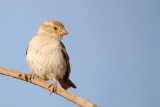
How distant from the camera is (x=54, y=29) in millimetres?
6719

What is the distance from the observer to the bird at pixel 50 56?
599cm

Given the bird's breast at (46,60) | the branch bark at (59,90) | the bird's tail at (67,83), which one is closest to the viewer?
the branch bark at (59,90)

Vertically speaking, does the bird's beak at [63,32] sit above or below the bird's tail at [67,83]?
above

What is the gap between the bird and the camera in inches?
236

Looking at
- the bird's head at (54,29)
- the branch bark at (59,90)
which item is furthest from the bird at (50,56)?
the branch bark at (59,90)

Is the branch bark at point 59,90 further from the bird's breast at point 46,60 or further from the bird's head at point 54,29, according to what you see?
the bird's head at point 54,29

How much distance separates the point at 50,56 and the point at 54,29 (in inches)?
40.3

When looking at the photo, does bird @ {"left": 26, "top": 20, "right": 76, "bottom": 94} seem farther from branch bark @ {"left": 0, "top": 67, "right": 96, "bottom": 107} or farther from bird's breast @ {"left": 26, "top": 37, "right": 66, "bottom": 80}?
branch bark @ {"left": 0, "top": 67, "right": 96, "bottom": 107}

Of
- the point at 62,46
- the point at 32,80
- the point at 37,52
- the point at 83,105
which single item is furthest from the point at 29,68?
the point at 83,105

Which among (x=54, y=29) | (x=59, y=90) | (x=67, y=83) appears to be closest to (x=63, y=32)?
(x=54, y=29)

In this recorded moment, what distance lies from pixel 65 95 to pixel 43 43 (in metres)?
2.10

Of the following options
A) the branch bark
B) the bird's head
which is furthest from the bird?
the branch bark

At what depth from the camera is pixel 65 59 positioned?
6516mm

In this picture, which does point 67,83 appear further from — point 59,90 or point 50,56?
point 59,90
